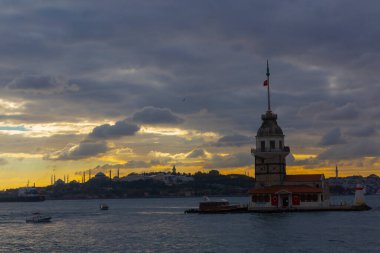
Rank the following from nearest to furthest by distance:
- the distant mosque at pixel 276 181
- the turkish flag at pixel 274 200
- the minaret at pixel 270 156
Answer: the distant mosque at pixel 276 181
the turkish flag at pixel 274 200
the minaret at pixel 270 156

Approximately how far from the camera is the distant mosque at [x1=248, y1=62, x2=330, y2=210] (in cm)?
11188

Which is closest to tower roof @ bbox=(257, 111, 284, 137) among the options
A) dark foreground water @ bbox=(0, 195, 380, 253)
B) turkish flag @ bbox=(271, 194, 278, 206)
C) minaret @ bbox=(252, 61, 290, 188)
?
minaret @ bbox=(252, 61, 290, 188)

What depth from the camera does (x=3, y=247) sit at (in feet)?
248

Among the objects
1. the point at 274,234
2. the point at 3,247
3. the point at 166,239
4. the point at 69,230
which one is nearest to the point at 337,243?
the point at 274,234

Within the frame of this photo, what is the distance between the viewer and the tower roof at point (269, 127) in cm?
11800

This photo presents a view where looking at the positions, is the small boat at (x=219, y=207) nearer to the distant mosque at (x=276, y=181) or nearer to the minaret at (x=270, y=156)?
the distant mosque at (x=276, y=181)

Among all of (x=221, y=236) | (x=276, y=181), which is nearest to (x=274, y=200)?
(x=276, y=181)

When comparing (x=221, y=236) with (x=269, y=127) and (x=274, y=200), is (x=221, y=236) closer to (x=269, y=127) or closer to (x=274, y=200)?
(x=274, y=200)

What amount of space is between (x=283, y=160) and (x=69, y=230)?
40.4 m

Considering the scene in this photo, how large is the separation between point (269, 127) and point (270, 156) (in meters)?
5.51

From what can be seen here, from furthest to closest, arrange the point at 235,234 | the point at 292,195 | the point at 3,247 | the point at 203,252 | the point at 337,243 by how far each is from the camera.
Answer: the point at 292,195 → the point at 235,234 → the point at 3,247 → the point at 337,243 → the point at 203,252

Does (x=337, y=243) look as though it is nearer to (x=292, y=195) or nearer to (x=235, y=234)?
(x=235, y=234)

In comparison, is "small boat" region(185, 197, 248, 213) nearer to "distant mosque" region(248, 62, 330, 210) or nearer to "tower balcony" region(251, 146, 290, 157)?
"distant mosque" region(248, 62, 330, 210)

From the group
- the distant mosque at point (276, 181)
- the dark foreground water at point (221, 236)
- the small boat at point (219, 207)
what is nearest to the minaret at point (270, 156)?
the distant mosque at point (276, 181)
